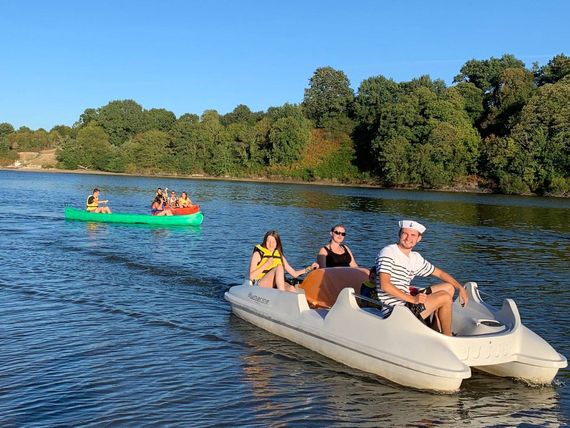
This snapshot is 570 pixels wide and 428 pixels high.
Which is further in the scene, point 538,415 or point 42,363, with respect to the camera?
point 42,363

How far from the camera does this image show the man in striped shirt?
7.44 metres

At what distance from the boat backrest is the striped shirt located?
5.53ft

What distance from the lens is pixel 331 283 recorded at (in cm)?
955

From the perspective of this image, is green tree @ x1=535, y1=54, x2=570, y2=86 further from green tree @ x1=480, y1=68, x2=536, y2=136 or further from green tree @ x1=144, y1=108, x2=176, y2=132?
green tree @ x1=144, y1=108, x2=176, y2=132

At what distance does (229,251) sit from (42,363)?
36.4ft

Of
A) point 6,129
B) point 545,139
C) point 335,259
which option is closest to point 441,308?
point 335,259

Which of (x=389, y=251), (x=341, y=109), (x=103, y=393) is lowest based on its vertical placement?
(x=103, y=393)

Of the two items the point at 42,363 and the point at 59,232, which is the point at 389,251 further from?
the point at 59,232

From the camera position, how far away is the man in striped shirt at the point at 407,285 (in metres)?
7.44

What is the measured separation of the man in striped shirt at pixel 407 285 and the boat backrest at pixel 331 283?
5.49 feet

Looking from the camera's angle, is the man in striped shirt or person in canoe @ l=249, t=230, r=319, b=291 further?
person in canoe @ l=249, t=230, r=319, b=291

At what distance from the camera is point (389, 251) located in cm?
760

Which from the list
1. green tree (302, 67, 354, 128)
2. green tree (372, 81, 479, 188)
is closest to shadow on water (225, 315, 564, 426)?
green tree (372, 81, 479, 188)

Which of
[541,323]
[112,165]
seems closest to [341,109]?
[112,165]
